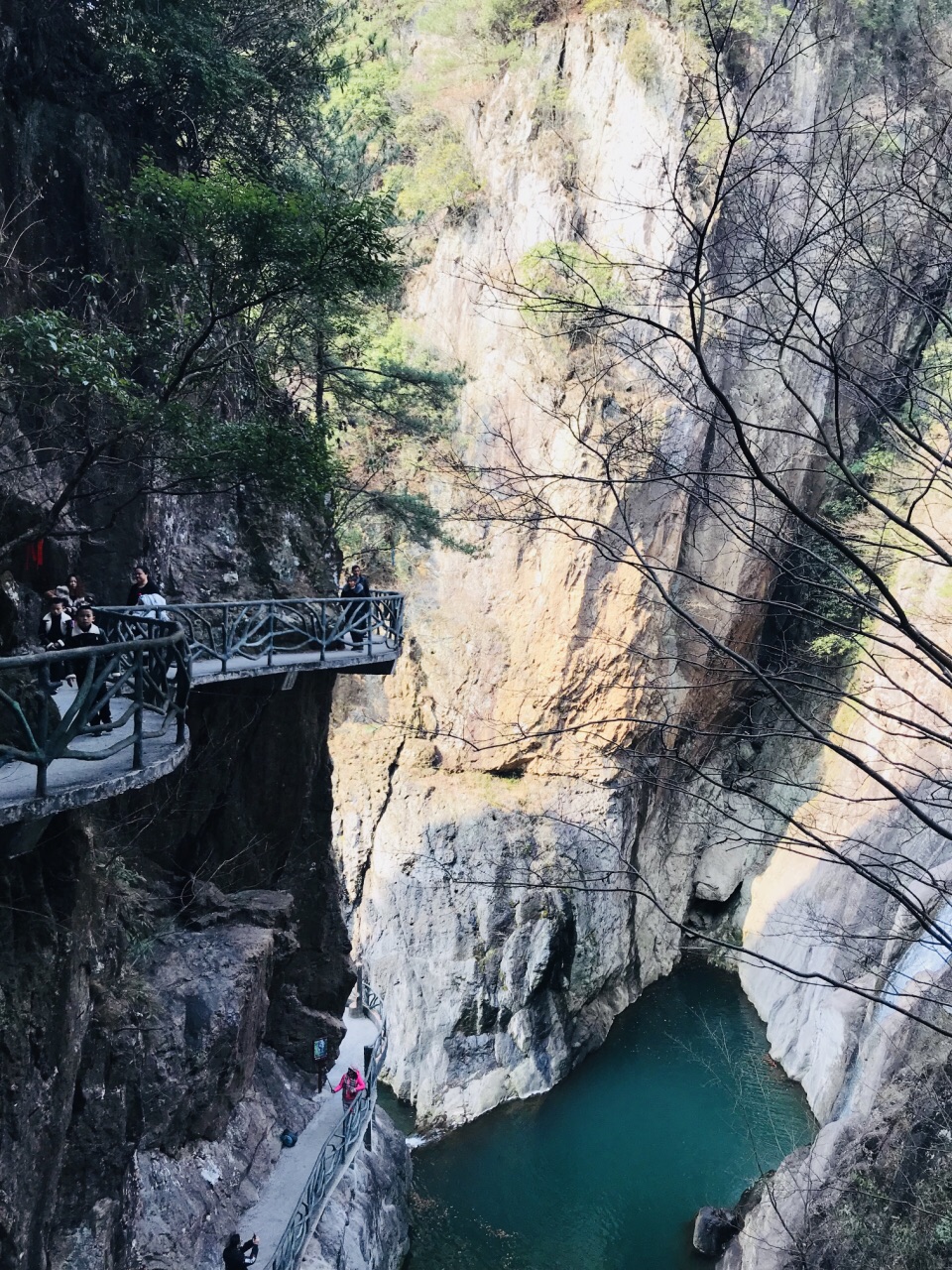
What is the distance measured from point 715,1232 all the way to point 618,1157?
104 inches

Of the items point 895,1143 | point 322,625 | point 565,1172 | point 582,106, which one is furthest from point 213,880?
point 582,106

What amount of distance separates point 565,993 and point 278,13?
60.5 feet

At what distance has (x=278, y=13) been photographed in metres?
11.7

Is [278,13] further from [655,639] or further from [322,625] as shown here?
[655,639]

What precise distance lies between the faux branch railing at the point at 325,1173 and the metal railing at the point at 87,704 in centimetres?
601

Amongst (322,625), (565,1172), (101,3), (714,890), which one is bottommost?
(565,1172)

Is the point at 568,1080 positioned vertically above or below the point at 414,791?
below

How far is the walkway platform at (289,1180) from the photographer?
920 centimetres

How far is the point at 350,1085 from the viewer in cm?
1209

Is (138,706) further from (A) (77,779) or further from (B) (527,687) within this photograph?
(B) (527,687)

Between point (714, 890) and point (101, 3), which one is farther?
point (714, 890)

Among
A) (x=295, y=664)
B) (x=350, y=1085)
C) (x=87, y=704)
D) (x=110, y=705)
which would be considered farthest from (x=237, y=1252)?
(x=87, y=704)

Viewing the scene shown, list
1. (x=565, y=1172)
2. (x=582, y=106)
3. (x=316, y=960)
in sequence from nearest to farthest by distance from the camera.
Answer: (x=316, y=960), (x=565, y=1172), (x=582, y=106)

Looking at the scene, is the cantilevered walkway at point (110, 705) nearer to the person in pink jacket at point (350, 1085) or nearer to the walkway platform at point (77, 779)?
the walkway platform at point (77, 779)
